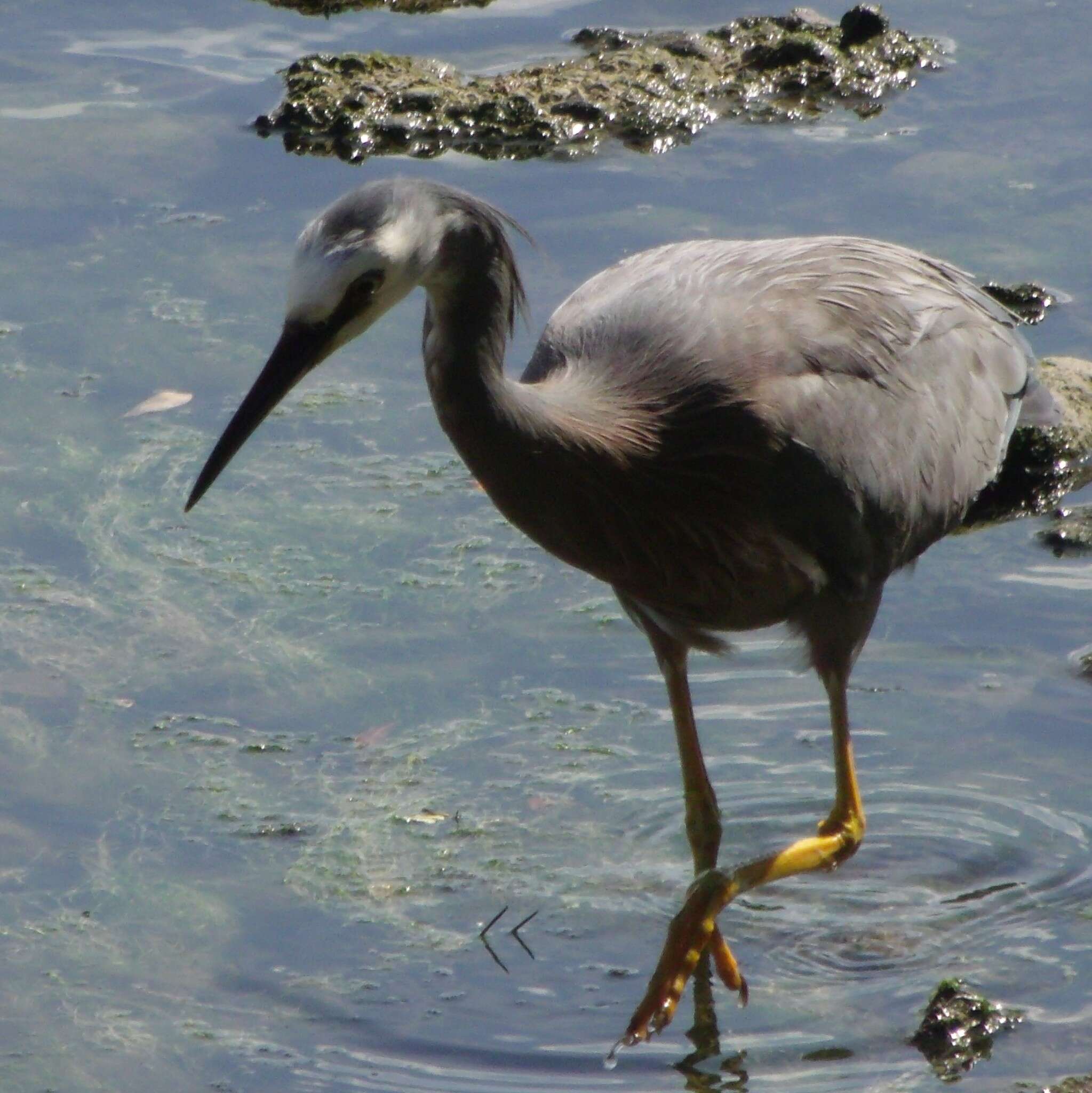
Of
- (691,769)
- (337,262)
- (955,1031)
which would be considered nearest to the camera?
(337,262)

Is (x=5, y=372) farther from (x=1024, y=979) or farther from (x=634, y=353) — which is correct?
(x=1024, y=979)

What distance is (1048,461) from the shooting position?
7180 mm

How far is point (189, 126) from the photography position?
9.74 meters

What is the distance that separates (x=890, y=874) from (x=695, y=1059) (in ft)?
3.13

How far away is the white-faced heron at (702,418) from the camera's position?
443 centimetres

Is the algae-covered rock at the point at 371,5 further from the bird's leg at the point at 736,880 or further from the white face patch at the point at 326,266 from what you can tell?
the white face patch at the point at 326,266

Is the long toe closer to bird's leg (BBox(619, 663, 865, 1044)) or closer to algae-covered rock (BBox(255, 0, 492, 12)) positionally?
bird's leg (BBox(619, 663, 865, 1044))

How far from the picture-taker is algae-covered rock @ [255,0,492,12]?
Answer: 1088 cm

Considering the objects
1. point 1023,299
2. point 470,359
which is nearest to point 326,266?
point 470,359

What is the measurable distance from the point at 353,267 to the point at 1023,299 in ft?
14.5

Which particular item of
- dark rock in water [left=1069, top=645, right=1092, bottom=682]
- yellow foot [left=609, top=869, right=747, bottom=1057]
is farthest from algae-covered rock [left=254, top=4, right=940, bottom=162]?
yellow foot [left=609, top=869, right=747, bottom=1057]

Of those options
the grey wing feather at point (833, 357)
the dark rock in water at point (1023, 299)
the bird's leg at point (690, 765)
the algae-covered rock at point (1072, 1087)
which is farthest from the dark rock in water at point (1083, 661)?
the dark rock in water at point (1023, 299)

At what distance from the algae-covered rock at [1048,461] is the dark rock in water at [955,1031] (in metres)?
2.63

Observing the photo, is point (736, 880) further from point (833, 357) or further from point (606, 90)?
point (606, 90)
